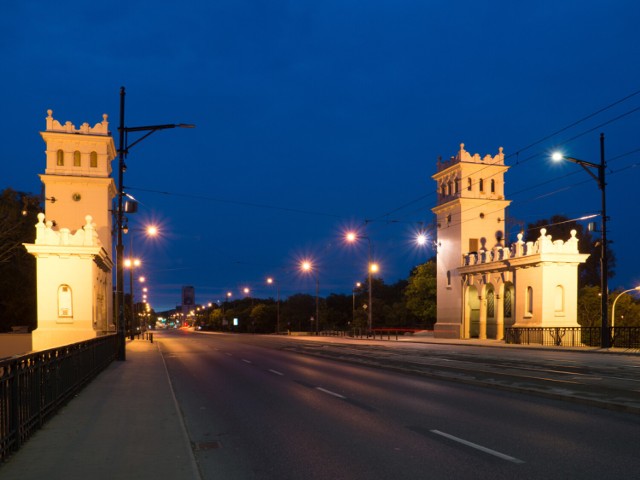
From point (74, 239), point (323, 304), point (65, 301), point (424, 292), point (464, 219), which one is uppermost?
point (464, 219)

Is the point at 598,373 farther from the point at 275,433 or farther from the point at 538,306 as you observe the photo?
the point at 538,306

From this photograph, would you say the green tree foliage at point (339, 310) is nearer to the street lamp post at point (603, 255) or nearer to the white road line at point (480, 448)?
the street lamp post at point (603, 255)

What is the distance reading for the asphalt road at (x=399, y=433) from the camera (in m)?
7.33

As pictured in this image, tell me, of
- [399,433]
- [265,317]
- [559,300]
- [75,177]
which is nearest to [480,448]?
[399,433]

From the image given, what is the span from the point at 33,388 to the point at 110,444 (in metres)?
1.47

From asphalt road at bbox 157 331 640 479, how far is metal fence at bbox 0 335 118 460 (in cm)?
228

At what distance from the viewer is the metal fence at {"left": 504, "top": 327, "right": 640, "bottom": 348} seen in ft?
105

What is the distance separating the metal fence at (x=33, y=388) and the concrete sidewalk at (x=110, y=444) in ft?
0.61

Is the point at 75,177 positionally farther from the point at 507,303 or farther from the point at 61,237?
the point at 507,303

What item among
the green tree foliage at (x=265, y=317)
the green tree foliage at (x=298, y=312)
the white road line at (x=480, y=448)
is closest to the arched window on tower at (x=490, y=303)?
the green tree foliage at (x=298, y=312)

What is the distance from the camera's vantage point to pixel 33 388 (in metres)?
8.70

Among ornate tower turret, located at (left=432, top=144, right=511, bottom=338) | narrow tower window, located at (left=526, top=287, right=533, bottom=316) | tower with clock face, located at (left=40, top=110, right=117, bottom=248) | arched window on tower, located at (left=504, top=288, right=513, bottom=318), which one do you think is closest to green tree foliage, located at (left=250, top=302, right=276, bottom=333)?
ornate tower turret, located at (left=432, top=144, right=511, bottom=338)

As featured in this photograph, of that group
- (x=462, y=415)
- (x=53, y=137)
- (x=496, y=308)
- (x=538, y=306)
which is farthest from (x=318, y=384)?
(x=53, y=137)

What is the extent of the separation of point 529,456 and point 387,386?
836 cm
